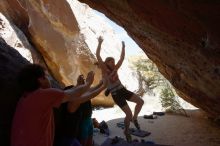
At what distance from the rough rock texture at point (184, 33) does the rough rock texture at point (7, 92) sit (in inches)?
91.5

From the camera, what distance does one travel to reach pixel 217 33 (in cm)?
450

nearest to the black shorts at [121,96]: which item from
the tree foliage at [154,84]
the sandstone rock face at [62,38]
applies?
the tree foliage at [154,84]

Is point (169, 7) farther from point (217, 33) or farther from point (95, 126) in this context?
point (95, 126)

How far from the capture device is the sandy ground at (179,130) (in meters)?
7.00

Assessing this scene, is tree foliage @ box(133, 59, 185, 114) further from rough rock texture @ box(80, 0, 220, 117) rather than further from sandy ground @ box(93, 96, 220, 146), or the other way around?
rough rock texture @ box(80, 0, 220, 117)

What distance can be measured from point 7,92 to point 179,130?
4.95 m

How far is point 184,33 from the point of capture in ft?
17.9

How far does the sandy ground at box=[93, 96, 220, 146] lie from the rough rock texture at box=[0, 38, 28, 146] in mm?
→ 2829

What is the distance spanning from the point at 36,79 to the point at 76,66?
1070 centimetres

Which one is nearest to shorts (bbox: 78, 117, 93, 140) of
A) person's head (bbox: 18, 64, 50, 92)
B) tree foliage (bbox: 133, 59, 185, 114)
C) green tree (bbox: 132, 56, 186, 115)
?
person's head (bbox: 18, 64, 50, 92)

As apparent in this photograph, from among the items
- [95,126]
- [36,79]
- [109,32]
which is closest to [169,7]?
[36,79]

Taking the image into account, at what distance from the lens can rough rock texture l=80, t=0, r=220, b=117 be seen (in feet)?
14.8

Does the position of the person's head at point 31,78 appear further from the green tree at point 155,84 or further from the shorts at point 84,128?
the green tree at point 155,84

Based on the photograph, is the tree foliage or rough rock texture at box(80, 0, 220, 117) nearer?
rough rock texture at box(80, 0, 220, 117)
